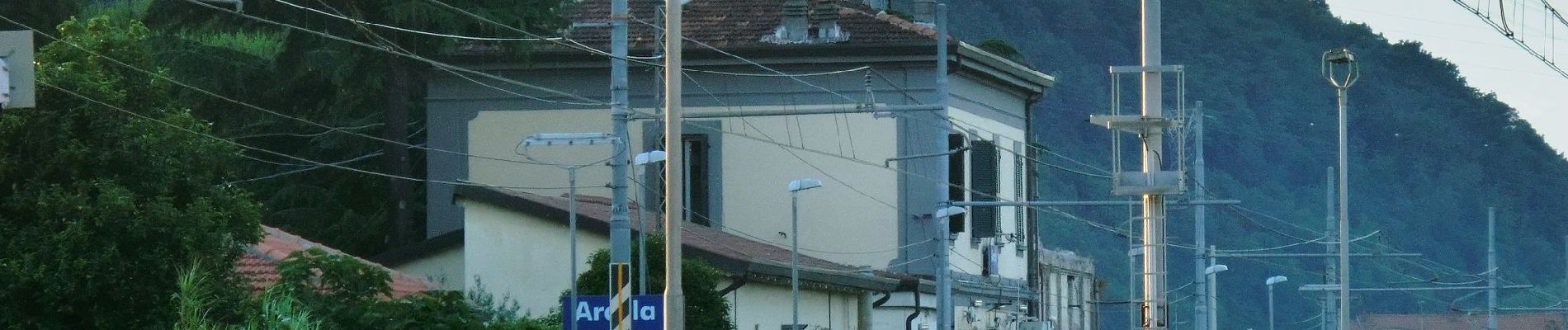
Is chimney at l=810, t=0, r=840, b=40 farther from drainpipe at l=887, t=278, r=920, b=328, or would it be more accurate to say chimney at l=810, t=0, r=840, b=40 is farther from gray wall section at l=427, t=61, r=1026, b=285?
drainpipe at l=887, t=278, r=920, b=328

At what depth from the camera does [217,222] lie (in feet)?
63.7

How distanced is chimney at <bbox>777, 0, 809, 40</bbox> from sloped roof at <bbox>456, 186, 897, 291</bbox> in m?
4.84

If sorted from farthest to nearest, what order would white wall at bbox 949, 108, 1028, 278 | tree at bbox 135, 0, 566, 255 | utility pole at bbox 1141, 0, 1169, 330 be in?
1. white wall at bbox 949, 108, 1028, 278
2. tree at bbox 135, 0, 566, 255
3. utility pole at bbox 1141, 0, 1169, 330

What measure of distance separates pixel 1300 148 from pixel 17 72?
98.7 meters

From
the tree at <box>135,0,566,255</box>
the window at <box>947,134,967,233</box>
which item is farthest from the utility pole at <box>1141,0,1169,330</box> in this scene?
the window at <box>947,134,967,233</box>

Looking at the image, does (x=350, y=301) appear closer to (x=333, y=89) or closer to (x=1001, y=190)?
(x=333, y=89)

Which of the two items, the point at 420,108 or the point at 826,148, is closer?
the point at 826,148

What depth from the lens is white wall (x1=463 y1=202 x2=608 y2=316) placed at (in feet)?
93.6

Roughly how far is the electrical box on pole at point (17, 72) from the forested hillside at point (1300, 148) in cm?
7357

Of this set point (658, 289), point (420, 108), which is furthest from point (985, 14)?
point (658, 289)

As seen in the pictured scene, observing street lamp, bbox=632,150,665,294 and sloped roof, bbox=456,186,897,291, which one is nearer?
street lamp, bbox=632,150,665,294

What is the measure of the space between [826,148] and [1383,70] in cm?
8553

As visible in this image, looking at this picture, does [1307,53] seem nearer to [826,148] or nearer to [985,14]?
[985,14]

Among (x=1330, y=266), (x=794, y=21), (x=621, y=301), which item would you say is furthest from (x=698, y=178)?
(x=1330, y=266)
